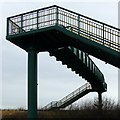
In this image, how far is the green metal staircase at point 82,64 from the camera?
31.5m

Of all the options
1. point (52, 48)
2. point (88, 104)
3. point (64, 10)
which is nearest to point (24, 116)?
point (88, 104)

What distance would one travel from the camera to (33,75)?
29344mm

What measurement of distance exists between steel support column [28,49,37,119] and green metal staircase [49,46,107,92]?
1.88m

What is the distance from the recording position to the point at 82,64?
34688mm

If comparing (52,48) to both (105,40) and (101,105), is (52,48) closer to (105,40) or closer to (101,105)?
(105,40)

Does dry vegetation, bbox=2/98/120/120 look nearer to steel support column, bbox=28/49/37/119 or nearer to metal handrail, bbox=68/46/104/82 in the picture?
metal handrail, bbox=68/46/104/82

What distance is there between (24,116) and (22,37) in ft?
36.4

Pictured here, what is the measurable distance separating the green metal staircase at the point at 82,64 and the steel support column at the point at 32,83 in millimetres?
1883

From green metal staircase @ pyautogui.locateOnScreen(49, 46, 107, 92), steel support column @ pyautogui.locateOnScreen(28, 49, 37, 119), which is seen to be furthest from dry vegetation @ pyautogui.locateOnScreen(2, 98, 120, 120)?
steel support column @ pyautogui.locateOnScreen(28, 49, 37, 119)

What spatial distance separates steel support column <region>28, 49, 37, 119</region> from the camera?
2891cm

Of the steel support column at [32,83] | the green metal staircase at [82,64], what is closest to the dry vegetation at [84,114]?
the green metal staircase at [82,64]

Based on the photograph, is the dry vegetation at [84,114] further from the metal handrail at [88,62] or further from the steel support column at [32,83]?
the steel support column at [32,83]

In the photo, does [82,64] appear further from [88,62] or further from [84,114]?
[84,114]

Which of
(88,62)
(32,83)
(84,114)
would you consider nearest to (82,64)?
(88,62)
